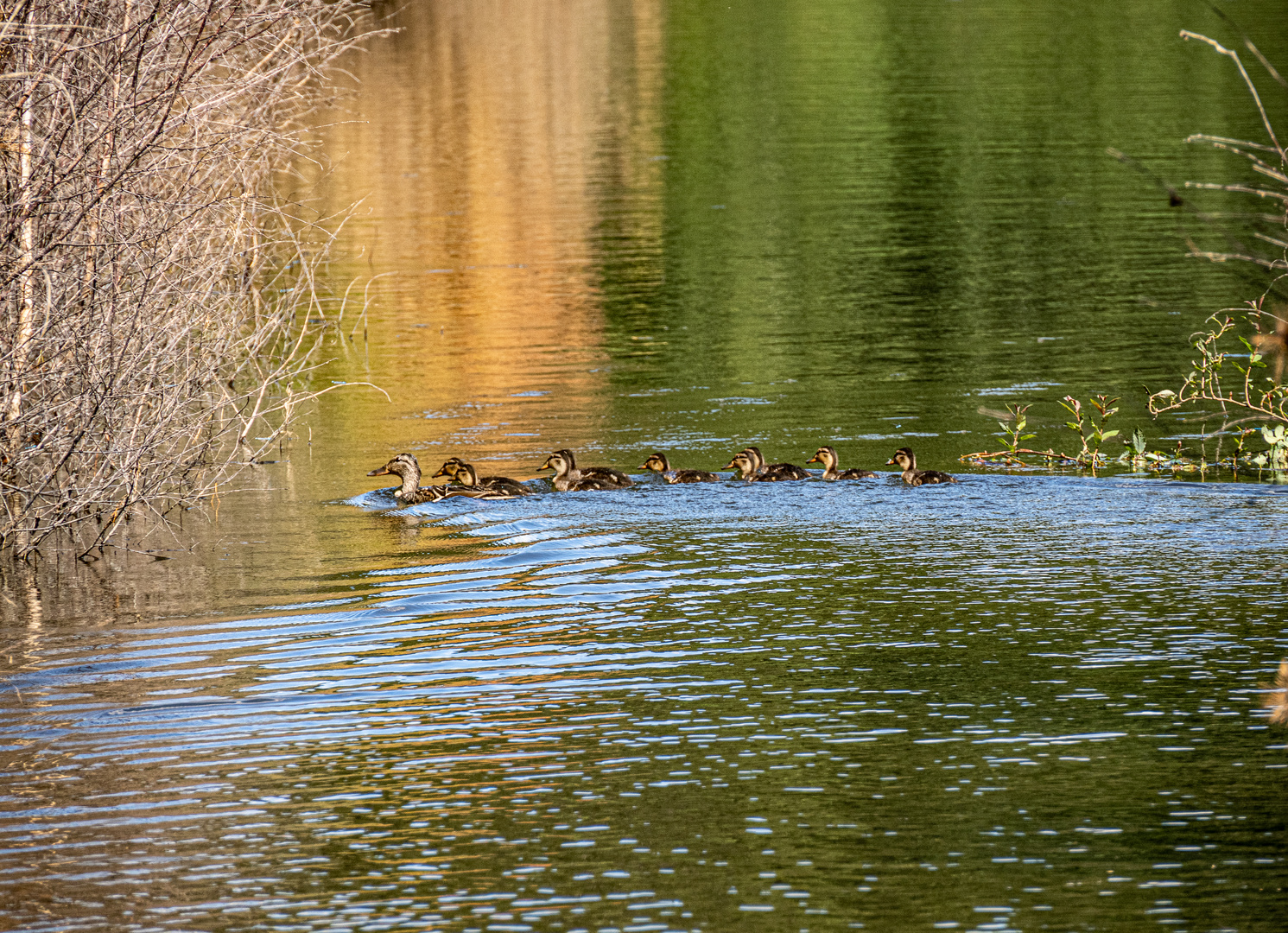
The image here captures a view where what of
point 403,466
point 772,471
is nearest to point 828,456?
point 772,471

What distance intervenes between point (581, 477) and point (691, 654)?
492 cm

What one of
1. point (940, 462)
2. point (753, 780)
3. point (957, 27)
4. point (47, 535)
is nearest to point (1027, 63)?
point (957, 27)

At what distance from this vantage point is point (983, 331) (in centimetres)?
2553

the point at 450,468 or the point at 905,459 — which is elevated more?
the point at 450,468

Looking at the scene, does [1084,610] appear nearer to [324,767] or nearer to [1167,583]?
[1167,583]

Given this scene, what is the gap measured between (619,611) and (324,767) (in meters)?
3.41

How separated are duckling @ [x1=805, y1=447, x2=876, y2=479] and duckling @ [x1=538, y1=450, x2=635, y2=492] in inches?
73.3

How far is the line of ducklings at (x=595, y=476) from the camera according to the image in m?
16.6

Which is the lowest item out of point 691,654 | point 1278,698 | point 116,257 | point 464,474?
point 1278,698

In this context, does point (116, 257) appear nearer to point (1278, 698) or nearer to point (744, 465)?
point (744, 465)

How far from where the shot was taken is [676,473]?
669 inches

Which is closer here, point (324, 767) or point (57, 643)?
point (324, 767)

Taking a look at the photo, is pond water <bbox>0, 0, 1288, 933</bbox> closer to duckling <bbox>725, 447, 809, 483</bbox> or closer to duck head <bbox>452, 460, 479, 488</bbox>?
duckling <bbox>725, 447, 809, 483</bbox>

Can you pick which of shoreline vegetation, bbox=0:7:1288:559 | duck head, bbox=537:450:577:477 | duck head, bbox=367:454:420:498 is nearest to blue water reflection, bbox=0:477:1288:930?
duck head, bbox=537:450:577:477
